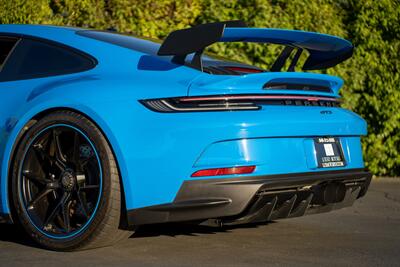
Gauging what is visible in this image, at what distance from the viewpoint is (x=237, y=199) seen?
480cm

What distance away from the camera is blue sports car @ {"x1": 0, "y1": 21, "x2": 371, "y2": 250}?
480 centimetres

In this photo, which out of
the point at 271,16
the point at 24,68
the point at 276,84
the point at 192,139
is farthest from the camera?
the point at 271,16

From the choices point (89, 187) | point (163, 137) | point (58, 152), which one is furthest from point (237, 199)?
point (58, 152)

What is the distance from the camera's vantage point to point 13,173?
533 centimetres

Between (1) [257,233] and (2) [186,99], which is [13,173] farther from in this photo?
(1) [257,233]

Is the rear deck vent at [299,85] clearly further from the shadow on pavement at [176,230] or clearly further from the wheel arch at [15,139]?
the shadow on pavement at [176,230]

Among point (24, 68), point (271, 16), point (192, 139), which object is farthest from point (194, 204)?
point (271, 16)

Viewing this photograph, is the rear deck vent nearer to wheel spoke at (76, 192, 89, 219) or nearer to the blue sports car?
the blue sports car

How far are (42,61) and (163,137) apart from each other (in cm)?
121

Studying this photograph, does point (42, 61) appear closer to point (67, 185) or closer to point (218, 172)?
point (67, 185)

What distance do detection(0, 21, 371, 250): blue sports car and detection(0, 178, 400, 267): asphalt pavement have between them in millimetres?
184

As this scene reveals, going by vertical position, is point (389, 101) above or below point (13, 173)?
below

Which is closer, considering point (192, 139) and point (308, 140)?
point (192, 139)

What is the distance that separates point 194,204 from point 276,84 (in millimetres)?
875
